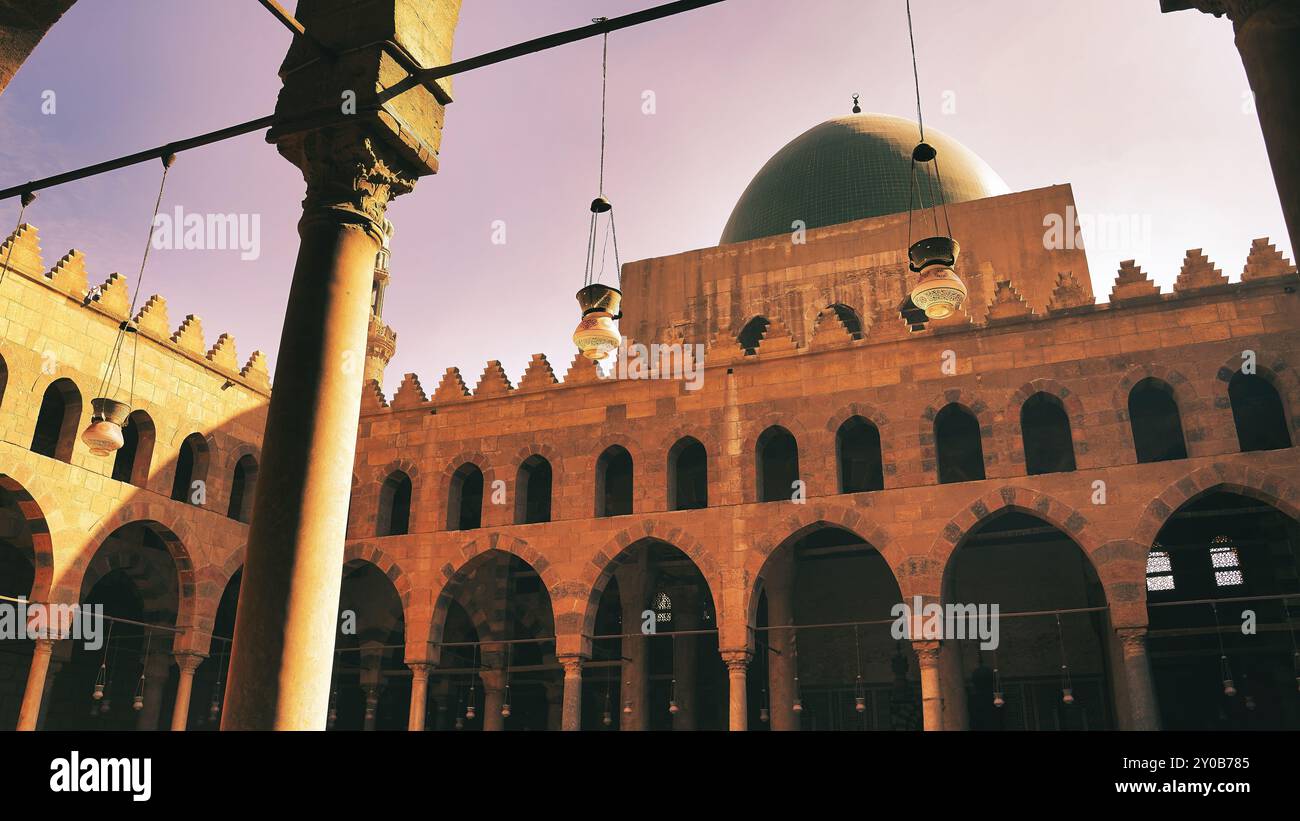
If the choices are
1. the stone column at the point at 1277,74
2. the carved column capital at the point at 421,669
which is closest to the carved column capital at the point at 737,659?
the carved column capital at the point at 421,669

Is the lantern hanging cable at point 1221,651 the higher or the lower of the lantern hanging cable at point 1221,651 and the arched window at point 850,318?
the lower

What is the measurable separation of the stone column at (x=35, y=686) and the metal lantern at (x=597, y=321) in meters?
12.6

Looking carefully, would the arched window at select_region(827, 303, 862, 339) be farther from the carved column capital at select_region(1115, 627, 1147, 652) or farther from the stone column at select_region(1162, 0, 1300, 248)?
the stone column at select_region(1162, 0, 1300, 248)

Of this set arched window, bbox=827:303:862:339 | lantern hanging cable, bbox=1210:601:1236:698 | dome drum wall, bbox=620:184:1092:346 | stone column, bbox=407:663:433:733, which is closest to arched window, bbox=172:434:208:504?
stone column, bbox=407:663:433:733

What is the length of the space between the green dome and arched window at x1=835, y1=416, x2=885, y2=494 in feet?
25.7

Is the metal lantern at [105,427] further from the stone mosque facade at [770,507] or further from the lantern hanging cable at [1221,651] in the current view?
the lantern hanging cable at [1221,651]

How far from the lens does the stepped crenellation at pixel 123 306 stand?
54.6ft

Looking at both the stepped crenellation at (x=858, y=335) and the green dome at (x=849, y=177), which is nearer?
the stepped crenellation at (x=858, y=335)

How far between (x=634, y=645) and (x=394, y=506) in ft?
18.6

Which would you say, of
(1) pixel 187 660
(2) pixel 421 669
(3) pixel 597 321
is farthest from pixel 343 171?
(1) pixel 187 660

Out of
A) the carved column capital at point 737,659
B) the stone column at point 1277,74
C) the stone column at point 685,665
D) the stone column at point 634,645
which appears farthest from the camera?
the stone column at point 685,665

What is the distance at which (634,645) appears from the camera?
20109 mm

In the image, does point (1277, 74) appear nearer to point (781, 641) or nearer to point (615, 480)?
point (781, 641)
